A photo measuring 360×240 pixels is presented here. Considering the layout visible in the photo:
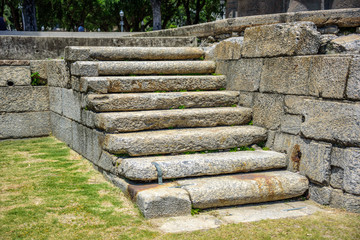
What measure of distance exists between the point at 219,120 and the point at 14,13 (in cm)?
2426

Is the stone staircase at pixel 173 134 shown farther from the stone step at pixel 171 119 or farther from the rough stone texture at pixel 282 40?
the rough stone texture at pixel 282 40

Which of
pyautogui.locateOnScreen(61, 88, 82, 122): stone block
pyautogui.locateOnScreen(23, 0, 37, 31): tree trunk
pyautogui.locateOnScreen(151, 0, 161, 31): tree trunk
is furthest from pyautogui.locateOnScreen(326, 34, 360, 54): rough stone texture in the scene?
pyautogui.locateOnScreen(23, 0, 37, 31): tree trunk

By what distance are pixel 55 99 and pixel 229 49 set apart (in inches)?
143

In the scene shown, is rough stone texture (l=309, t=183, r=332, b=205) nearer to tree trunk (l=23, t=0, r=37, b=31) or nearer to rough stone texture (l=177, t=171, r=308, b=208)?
rough stone texture (l=177, t=171, r=308, b=208)

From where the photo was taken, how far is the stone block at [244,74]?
517 centimetres

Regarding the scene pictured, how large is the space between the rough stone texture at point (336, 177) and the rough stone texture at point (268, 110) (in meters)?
1.02

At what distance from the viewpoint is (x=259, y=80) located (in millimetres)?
5129

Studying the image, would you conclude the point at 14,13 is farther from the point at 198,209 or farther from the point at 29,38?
the point at 198,209

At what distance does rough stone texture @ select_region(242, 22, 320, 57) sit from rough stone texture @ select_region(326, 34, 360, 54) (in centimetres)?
17

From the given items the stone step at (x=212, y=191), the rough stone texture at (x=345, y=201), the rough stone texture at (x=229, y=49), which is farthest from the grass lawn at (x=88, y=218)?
the rough stone texture at (x=229, y=49)

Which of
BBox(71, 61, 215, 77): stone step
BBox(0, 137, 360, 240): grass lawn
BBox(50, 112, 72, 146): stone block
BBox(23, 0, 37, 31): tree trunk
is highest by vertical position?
BBox(23, 0, 37, 31): tree trunk

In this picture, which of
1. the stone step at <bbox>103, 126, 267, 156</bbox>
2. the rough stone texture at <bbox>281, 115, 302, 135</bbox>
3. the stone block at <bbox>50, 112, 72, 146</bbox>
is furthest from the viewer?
the stone block at <bbox>50, 112, 72, 146</bbox>

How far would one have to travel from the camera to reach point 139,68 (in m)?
5.75

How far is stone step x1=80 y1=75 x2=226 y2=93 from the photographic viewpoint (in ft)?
16.9
